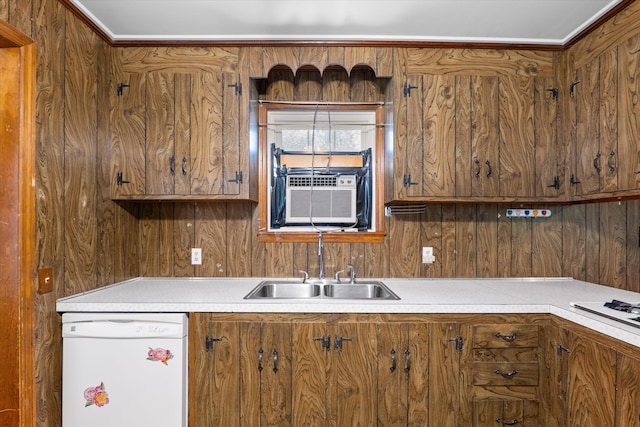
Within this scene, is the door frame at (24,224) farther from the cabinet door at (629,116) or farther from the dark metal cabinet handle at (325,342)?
the cabinet door at (629,116)

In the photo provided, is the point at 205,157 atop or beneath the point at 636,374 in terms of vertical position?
atop

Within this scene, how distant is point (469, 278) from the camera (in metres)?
2.56

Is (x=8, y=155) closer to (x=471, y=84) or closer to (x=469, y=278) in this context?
(x=471, y=84)

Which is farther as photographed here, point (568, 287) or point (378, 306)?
point (568, 287)

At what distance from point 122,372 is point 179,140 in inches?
51.2

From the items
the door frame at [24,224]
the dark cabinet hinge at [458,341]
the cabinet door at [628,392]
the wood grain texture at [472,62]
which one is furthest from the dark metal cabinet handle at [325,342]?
the wood grain texture at [472,62]

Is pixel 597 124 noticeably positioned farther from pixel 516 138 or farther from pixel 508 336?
pixel 508 336

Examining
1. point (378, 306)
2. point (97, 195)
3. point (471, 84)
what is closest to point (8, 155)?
point (97, 195)

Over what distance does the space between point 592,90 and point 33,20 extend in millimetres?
2832

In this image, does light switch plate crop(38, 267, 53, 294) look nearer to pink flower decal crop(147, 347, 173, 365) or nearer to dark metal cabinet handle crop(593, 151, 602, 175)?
→ pink flower decal crop(147, 347, 173, 365)

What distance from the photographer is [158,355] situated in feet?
5.95

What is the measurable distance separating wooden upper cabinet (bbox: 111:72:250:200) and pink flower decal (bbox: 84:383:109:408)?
1.05 meters

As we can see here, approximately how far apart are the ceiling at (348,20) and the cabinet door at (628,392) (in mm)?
1749

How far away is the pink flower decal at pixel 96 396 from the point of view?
1.81 metres
